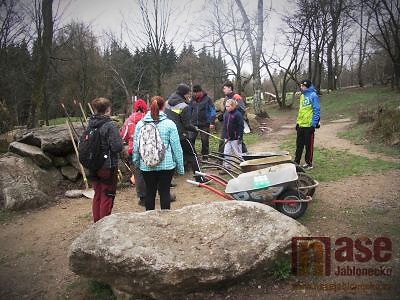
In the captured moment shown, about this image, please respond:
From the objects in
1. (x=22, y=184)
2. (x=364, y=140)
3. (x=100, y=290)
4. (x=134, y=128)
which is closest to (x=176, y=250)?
(x=100, y=290)

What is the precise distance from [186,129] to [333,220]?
297 cm

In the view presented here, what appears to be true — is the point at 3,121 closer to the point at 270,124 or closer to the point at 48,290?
the point at 48,290

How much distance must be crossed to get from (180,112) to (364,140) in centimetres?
564

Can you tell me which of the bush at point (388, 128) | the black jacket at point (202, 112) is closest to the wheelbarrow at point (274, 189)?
A: the black jacket at point (202, 112)

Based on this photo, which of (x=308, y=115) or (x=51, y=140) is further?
(x=51, y=140)

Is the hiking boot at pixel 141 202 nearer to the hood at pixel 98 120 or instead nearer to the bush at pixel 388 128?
the hood at pixel 98 120

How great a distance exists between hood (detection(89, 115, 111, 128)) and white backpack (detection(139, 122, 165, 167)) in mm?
451

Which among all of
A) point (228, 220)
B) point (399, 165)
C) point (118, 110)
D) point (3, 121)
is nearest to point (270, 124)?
point (399, 165)

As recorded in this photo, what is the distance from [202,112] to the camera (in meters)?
7.98

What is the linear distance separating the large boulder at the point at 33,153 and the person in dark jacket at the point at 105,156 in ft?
10.0

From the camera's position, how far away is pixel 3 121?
37.1ft

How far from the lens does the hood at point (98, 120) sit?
420cm

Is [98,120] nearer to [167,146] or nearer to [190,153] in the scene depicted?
[167,146]

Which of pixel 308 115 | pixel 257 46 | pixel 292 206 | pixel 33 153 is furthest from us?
pixel 257 46
